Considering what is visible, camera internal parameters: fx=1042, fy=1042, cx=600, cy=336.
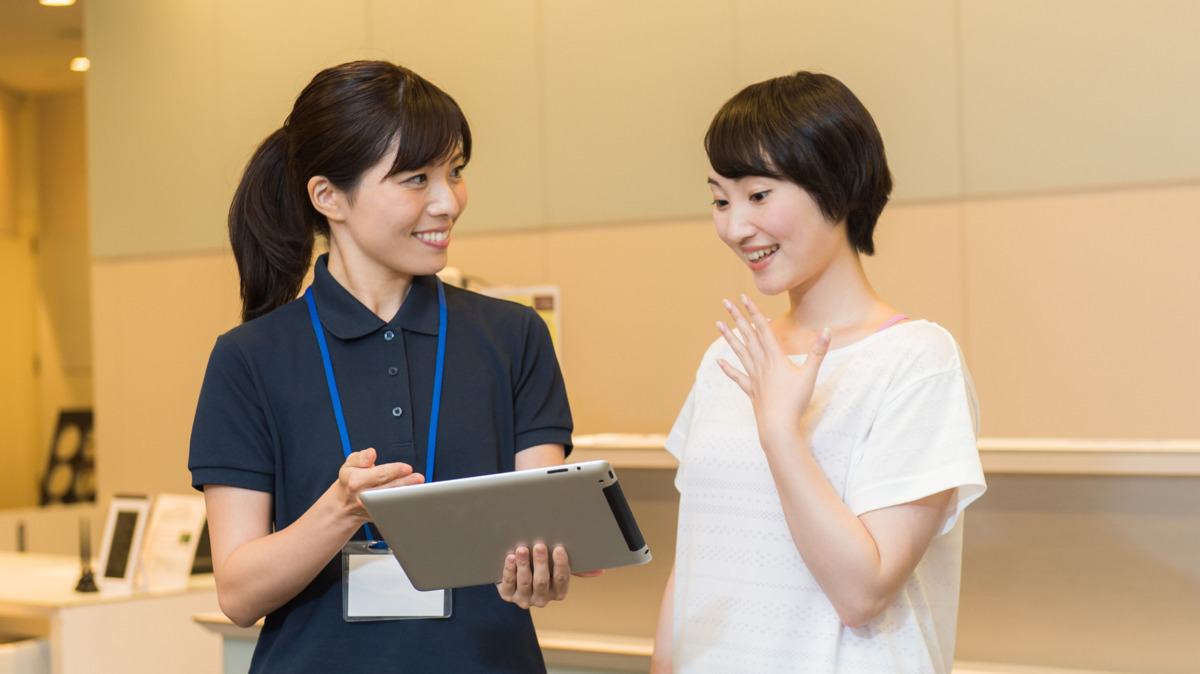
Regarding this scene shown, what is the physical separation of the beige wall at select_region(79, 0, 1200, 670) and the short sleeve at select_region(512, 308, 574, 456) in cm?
98

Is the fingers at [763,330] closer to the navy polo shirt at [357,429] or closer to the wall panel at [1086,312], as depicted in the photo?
the navy polo shirt at [357,429]

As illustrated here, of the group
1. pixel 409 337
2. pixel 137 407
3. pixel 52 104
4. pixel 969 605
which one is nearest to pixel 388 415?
pixel 409 337

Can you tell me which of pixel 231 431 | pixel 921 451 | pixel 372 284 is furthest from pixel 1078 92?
pixel 231 431

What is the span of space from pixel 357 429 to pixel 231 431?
140 millimetres

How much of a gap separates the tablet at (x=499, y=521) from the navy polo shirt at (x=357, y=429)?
124 millimetres

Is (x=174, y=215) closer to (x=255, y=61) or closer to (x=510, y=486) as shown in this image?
(x=255, y=61)

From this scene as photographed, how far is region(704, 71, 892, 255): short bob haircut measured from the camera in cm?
116

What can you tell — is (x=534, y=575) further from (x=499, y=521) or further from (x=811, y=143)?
(x=811, y=143)

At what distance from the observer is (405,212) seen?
121cm

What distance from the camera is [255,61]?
5.75 m

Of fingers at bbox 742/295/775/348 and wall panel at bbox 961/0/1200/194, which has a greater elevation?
wall panel at bbox 961/0/1200/194

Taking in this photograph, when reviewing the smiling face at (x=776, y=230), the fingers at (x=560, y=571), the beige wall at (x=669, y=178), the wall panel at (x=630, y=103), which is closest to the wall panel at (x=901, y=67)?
the beige wall at (x=669, y=178)

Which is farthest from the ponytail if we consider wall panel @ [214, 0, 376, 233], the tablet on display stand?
wall panel @ [214, 0, 376, 233]

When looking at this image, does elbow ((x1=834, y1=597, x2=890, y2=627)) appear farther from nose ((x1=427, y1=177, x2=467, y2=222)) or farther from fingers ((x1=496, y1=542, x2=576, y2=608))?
nose ((x1=427, y1=177, x2=467, y2=222))
